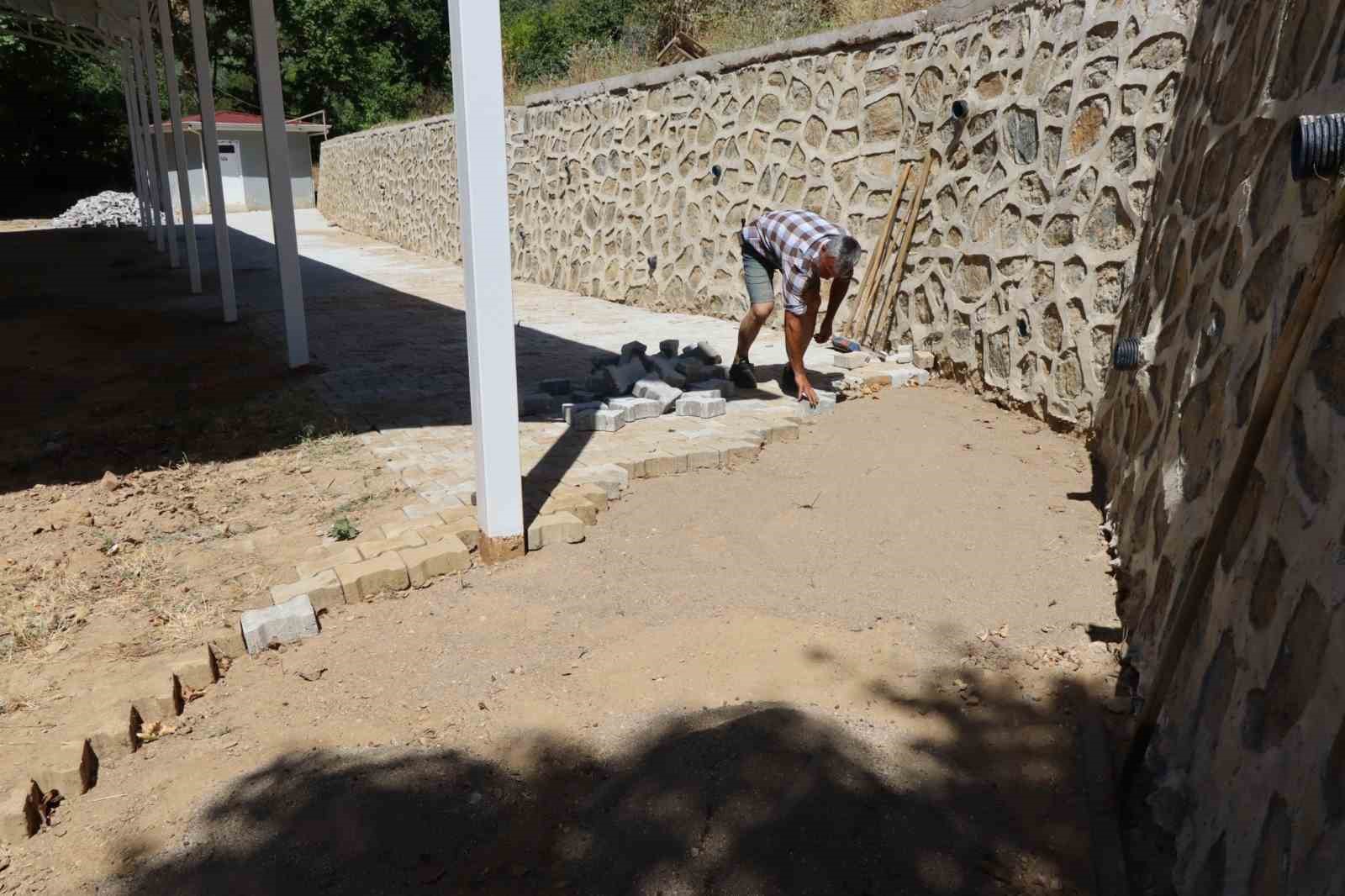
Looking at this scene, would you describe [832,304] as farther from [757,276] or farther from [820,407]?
[820,407]

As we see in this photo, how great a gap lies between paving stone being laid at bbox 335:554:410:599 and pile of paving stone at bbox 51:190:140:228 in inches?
1044

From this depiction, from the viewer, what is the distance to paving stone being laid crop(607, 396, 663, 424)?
575 cm

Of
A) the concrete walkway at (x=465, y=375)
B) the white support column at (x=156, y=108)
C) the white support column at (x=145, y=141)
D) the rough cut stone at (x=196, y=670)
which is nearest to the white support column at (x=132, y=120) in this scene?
the white support column at (x=145, y=141)

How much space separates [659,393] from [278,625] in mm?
3062

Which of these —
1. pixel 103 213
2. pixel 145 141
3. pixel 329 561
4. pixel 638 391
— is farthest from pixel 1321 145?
pixel 103 213

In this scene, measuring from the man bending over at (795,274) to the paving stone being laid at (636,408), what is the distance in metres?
0.94

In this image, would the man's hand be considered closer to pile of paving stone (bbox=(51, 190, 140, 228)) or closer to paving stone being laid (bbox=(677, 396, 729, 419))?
paving stone being laid (bbox=(677, 396, 729, 419))

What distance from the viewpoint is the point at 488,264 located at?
3.54 meters

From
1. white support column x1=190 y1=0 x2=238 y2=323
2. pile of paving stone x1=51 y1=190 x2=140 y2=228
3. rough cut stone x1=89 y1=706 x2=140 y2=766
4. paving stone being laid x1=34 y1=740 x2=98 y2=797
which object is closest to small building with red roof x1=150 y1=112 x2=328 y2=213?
pile of paving stone x1=51 y1=190 x2=140 y2=228

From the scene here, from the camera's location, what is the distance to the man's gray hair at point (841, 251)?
18.3 ft

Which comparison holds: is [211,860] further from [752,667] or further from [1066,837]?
[1066,837]

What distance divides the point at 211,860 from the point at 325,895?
1.21 ft

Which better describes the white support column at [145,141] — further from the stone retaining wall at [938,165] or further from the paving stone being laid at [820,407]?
the paving stone being laid at [820,407]

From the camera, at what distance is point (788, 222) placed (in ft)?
19.7
